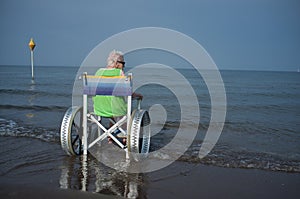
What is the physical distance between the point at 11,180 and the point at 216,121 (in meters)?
7.15

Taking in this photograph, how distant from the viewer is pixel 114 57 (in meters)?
4.71

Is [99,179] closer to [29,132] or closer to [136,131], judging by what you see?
[136,131]

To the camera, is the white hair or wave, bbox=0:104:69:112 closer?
the white hair

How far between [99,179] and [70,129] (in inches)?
41.4

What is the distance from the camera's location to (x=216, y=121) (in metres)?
9.33

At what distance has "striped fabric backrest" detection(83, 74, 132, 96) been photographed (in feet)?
14.0

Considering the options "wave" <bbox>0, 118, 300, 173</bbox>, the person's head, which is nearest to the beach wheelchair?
the person's head

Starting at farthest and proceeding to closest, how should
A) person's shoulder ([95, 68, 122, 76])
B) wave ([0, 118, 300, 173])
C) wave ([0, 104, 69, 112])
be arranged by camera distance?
wave ([0, 104, 69, 112]), wave ([0, 118, 300, 173]), person's shoulder ([95, 68, 122, 76])

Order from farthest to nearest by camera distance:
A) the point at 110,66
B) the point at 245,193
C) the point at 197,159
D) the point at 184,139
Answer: the point at 184,139
the point at 197,159
the point at 110,66
the point at 245,193

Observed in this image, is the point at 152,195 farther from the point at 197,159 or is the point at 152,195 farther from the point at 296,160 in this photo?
the point at 296,160

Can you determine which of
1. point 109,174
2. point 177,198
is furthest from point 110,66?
point 177,198

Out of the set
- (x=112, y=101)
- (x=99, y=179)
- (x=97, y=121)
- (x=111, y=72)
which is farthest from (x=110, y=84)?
(x=99, y=179)

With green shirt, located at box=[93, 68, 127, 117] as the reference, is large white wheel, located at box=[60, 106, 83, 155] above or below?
below

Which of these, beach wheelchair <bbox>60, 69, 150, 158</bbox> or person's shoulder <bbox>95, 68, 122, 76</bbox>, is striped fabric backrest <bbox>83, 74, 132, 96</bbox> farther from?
person's shoulder <bbox>95, 68, 122, 76</bbox>
